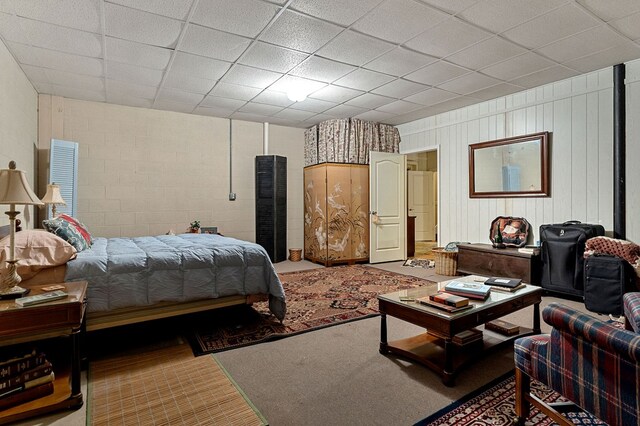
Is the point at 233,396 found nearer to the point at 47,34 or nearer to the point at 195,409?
the point at 195,409

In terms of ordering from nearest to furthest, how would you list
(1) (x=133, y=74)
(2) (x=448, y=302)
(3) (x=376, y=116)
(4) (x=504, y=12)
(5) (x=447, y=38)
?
(2) (x=448, y=302)
(4) (x=504, y=12)
(5) (x=447, y=38)
(1) (x=133, y=74)
(3) (x=376, y=116)

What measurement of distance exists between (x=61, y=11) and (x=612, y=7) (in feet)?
14.4

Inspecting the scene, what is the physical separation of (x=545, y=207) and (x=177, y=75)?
4.99 m

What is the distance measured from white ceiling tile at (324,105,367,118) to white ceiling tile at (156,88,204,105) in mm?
2056

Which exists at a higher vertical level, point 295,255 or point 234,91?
point 234,91

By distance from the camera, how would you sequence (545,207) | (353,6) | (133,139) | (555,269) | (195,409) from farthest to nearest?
1. (133,139)
2. (545,207)
3. (555,269)
4. (353,6)
5. (195,409)

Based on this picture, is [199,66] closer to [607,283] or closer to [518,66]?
[518,66]

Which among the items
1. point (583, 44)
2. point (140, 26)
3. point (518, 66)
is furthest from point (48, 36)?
point (583, 44)

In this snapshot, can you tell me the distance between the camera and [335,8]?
8.98 feet

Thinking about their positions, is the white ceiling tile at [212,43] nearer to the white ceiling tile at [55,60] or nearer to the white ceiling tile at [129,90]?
the white ceiling tile at [55,60]

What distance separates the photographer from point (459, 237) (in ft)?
18.8

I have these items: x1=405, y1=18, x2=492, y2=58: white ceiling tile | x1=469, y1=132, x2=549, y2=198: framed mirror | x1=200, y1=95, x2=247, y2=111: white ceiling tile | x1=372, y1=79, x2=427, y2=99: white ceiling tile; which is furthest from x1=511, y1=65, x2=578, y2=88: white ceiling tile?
x1=200, y1=95, x2=247, y2=111: white ceiling tile

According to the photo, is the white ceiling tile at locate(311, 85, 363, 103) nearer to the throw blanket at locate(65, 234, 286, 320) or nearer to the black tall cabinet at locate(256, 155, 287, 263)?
the black tall cabinet at locate(256, 155, 287, 263)

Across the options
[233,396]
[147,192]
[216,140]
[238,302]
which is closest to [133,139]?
[147,192]
